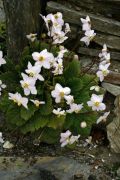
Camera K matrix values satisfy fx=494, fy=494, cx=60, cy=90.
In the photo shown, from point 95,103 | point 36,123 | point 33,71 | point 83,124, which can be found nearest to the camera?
point 33,71

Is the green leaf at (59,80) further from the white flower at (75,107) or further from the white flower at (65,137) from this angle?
the white flower at (65,137)

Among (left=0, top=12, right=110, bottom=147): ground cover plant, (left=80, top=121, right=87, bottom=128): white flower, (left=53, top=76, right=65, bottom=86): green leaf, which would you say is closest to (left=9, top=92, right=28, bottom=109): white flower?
(left=0, top=12, right=110, bottom=147): ground cover plant

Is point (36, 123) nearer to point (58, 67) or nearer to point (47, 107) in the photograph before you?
point (47, 107)

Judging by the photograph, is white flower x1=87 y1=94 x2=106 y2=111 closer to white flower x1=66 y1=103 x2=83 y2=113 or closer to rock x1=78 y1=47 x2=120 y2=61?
white flower x1=66 y1=103 x2=83 y2=113

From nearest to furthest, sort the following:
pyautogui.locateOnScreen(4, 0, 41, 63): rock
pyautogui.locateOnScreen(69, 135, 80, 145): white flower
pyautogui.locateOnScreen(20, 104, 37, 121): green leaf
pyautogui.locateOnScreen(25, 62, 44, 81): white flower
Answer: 1. pyautogui.locateOnScreen(25, 62, 44, 81): white flower
2. pyautogui.locateOnScreen(20, 104, 37, 121): green leaf
3. pyautogui.locateOnScreen(69, 135, 80, 145): white flower
4. pyautogui.locateOnScreen(4, 0, 41, 63): rock

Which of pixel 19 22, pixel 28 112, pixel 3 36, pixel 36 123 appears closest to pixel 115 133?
pixel 36 123

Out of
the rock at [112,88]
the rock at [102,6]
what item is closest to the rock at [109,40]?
the rock at [102,6]

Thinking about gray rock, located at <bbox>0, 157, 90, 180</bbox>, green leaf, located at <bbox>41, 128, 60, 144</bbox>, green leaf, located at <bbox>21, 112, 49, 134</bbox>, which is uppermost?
green leaf, located at <bbox>21, 112, 49, 134</bbox>
